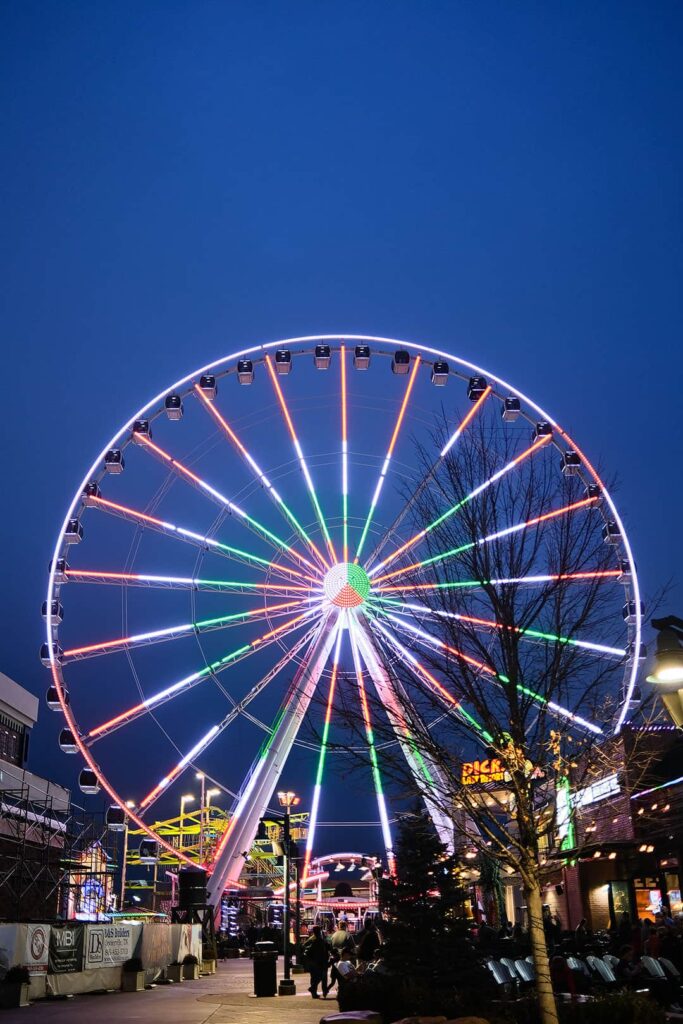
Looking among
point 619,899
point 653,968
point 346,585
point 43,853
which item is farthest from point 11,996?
point 619,899

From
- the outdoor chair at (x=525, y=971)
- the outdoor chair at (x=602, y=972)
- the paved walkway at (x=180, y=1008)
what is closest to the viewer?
the outdoor chair at (x=602, y=972)

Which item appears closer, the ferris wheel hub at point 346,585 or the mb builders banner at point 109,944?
the mb builders banner at point 109,944

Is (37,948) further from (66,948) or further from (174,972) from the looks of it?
(174,972)

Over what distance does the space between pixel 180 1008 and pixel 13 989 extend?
2.95m

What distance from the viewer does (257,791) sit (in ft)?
90.0

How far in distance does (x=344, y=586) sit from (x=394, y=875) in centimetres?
1312

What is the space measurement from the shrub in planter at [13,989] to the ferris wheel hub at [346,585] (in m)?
13.3

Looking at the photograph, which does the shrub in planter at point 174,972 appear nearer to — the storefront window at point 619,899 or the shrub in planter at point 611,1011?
the storefront window at point 619,899

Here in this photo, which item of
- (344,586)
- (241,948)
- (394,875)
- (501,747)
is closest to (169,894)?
(241,948)

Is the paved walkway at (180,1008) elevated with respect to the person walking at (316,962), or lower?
lower

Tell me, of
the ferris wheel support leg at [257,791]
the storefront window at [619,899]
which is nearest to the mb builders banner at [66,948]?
the ferris wheel support leg at [257,791]

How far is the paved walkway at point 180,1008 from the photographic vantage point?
14281 millimetres

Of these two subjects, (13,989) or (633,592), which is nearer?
(13,989)

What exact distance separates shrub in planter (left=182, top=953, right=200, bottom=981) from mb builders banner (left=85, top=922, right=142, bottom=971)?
392 centimetres
